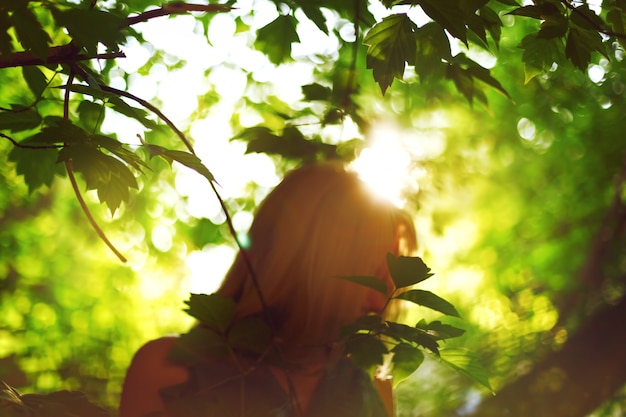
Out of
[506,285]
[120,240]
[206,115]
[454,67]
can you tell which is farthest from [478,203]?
[454,67]

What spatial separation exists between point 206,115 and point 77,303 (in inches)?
91.0

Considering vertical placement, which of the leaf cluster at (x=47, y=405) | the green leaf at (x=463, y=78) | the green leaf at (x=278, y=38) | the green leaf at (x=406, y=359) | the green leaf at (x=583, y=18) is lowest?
the leaf cluster at (x=47, y=405)

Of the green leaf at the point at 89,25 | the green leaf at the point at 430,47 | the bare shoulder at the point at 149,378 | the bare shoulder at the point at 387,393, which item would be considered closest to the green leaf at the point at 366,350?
the green leaf at the point at 430,47

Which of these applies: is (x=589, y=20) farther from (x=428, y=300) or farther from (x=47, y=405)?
(x=47, y=405)

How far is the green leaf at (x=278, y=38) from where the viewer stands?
1395mm

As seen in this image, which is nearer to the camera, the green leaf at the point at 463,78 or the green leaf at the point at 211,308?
the green leaf at the point at 211,308

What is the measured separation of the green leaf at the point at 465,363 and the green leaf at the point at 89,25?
0.73m

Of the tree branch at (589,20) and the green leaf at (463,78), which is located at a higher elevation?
the green leaf at (463,78)

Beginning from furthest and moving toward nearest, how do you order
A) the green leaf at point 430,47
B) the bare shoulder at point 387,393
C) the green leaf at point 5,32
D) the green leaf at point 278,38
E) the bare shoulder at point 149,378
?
the bare shoulder at point 387,393
the bare shoulder at point 149,378
the green leaf at point 278,38
the green leaf at point 430,47
the green leaf at point 5,32

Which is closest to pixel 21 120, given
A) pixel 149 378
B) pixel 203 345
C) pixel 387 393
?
pixel 203 345

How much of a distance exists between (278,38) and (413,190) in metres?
1.31

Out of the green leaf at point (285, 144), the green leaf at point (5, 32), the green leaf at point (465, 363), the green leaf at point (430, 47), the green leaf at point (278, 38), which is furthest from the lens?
the green leaf at point (285, 144)

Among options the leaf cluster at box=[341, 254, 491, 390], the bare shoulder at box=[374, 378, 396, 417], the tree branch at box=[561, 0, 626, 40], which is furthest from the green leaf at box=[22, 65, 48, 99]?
the bare shoulder at box=[374, 378, 396, 417]

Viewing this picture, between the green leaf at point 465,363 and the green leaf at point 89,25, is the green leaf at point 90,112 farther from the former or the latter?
the green leaf at point 465,363
